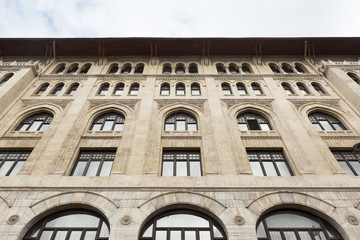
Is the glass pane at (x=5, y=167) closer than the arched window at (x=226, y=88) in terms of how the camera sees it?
Yes

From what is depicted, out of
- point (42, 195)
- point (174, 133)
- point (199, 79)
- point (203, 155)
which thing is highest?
point (199, 79)

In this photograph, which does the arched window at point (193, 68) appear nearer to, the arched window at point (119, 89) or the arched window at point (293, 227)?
the arched window at point (119, 89)

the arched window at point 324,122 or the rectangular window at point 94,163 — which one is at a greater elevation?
the arched window at point 324,122

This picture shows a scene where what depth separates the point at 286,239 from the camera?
7785mm

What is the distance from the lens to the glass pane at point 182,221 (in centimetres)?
823

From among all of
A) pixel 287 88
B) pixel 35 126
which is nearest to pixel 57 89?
pixel 35 126

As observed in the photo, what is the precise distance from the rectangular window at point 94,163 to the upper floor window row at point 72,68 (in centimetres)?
979

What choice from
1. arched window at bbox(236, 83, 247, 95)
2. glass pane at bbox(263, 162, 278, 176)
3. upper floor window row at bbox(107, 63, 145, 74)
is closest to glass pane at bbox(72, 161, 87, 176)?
glass pane at bbox(263, 162, 278, 176)

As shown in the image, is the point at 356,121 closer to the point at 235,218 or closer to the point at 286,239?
the point at 286,239

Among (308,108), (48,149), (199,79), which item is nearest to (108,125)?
(48,149)

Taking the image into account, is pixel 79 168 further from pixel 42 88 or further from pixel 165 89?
pixel 42 88

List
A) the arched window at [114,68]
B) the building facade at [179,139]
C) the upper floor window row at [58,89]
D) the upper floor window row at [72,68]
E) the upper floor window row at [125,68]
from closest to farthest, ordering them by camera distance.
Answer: the building facade at [179,139], the upper floor window row at [58,89], the upper floor window row at [72,68], the upper floor window row at [125,68], the arched window at [114,68]

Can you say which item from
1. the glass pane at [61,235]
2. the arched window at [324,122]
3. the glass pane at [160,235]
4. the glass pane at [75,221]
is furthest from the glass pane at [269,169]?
the glass pane at [61,235]

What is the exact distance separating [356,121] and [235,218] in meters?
10.1
